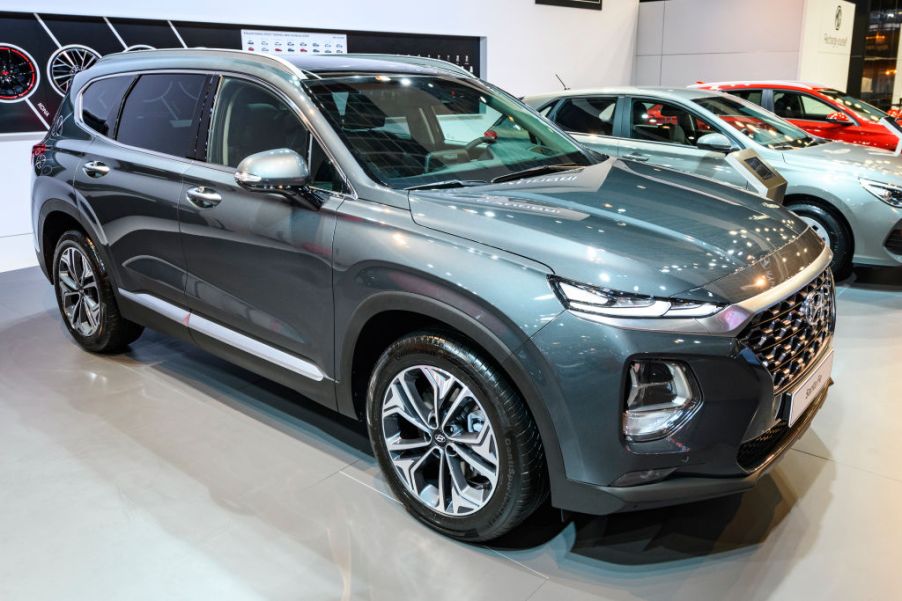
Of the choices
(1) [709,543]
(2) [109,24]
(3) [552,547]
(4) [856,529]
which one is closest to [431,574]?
(3) [552,547]

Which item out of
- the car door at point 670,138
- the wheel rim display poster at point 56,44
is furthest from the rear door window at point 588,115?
the wheel rim display poster at point 56,44

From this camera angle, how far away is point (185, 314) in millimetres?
3258

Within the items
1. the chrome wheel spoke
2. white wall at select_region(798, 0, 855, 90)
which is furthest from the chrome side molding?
white wall at select_region(798, 0, 855, 90)

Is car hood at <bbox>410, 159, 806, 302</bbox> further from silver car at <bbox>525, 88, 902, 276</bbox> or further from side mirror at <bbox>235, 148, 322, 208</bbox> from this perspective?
silver car at <bbox>525, 88, 902, 276</bbox>

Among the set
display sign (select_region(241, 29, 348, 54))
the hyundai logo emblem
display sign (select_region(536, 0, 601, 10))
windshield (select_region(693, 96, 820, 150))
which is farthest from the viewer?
display sign (select_region(536, 0, 601, 10))

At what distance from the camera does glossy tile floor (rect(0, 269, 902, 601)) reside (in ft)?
7.38

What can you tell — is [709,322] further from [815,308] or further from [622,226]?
[815,308]

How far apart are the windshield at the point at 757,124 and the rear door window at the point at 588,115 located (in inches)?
25.6

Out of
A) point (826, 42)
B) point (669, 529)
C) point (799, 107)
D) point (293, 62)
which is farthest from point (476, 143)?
point (826, 42)

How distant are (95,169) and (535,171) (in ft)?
6.98

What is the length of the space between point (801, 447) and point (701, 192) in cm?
112

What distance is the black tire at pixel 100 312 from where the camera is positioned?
3.76 meters

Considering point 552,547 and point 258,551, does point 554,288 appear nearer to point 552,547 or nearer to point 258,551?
point 552,547

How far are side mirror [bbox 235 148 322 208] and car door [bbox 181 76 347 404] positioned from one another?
128 millimetres
